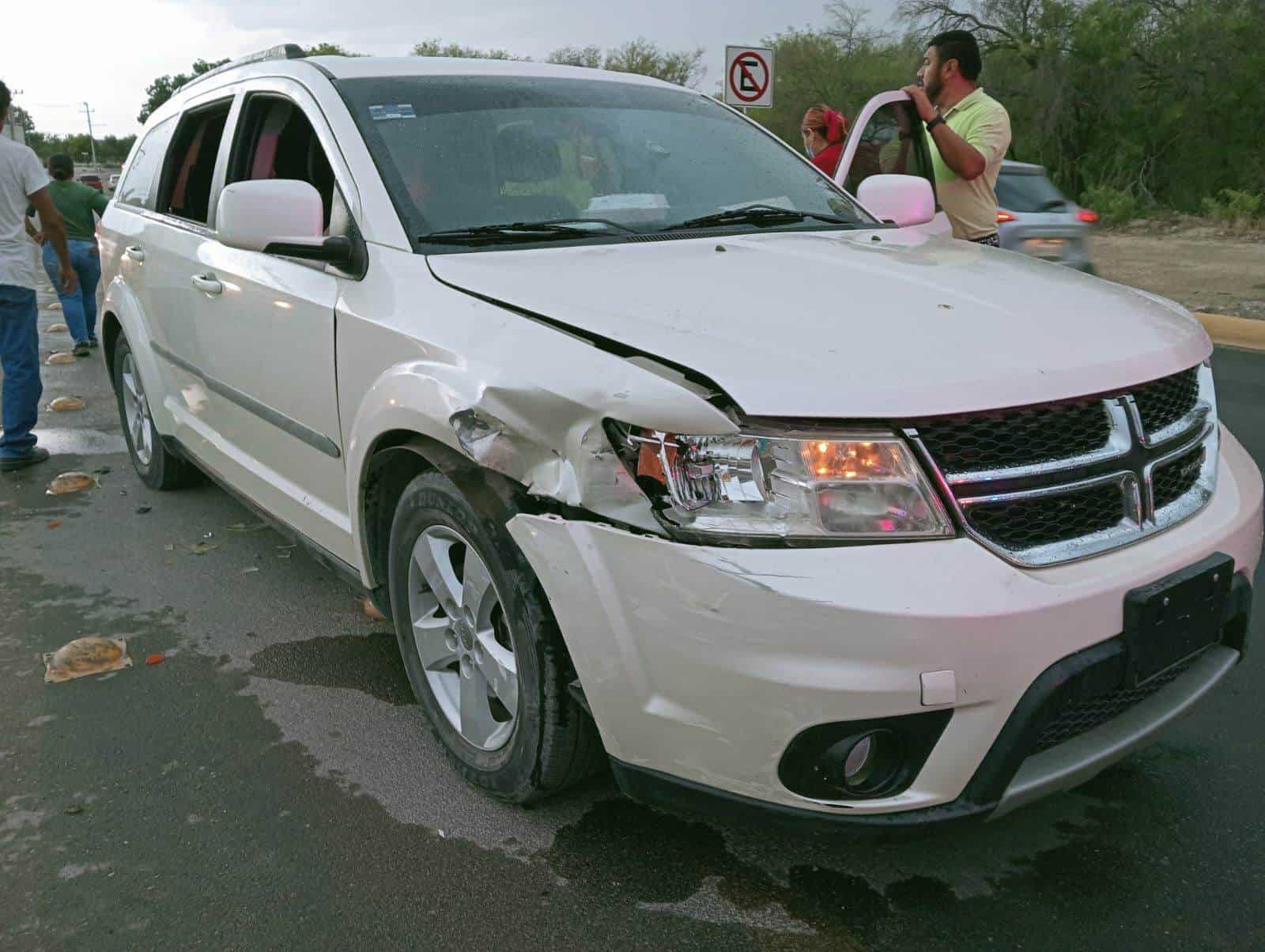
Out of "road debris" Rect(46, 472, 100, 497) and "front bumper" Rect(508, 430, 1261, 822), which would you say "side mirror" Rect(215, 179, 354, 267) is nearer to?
"front bumper" Rect(508, 430, 1261, 822)

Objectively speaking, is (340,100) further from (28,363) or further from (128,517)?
(28,363)

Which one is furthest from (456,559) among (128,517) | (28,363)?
(28,363)

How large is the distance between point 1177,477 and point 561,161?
6.04 ft

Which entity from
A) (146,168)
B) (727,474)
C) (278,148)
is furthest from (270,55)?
(727,474)

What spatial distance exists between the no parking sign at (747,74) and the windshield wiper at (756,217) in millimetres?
7691

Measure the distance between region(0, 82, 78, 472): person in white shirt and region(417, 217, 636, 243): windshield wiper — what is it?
3955mm

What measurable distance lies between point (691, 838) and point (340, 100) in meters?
2.24

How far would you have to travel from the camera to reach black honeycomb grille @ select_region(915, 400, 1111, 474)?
2004 millimetres

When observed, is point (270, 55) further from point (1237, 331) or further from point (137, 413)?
point (1237, 331)

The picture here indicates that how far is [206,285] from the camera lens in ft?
12.5

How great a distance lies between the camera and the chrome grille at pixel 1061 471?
201cm

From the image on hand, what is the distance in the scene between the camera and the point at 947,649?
6.20ft

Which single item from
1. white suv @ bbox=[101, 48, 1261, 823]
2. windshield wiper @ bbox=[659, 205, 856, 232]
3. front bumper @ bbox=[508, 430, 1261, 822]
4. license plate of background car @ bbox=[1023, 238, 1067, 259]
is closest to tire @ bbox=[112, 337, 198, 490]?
white suv @ bbox=[101, 48, 1261, 823]

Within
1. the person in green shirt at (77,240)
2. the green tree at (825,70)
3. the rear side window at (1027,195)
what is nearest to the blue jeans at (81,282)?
the person in green shirt at (77,240)
